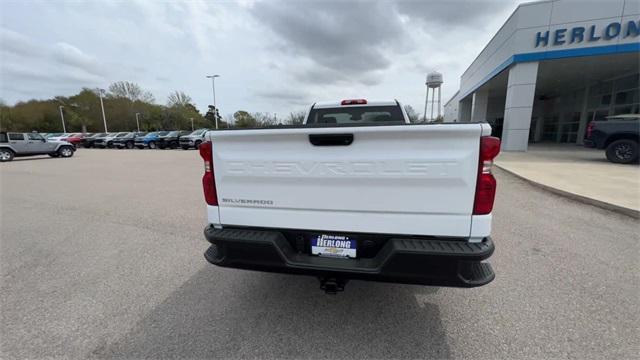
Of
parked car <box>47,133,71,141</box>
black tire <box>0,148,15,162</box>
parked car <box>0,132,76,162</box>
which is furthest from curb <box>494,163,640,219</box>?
parked car <box>47,133,71,141</box>

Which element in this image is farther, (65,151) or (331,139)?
(65,151)

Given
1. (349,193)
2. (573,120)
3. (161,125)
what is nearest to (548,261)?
(349,193)

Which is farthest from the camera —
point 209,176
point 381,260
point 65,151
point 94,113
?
point 94,113

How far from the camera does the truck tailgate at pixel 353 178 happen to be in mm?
1855

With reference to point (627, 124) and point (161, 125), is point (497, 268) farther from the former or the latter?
point (161, 125)

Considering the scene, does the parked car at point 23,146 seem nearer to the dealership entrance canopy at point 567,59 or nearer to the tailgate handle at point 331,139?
the tailgate handle at point 331,139

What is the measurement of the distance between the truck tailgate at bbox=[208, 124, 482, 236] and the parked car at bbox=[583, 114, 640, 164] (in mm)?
13033

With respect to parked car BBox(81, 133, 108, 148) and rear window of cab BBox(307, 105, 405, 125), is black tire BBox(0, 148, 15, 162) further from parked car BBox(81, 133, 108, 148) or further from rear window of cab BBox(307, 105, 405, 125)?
rear window of cab BBox(307, 105, 405, 125)

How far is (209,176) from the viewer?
231cm

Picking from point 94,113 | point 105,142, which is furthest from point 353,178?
point 94,113

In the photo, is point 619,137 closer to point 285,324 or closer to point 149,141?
point 285,324

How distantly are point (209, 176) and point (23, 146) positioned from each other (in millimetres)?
23029

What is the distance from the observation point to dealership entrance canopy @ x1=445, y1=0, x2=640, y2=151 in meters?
12.5

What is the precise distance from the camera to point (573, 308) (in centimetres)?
252
